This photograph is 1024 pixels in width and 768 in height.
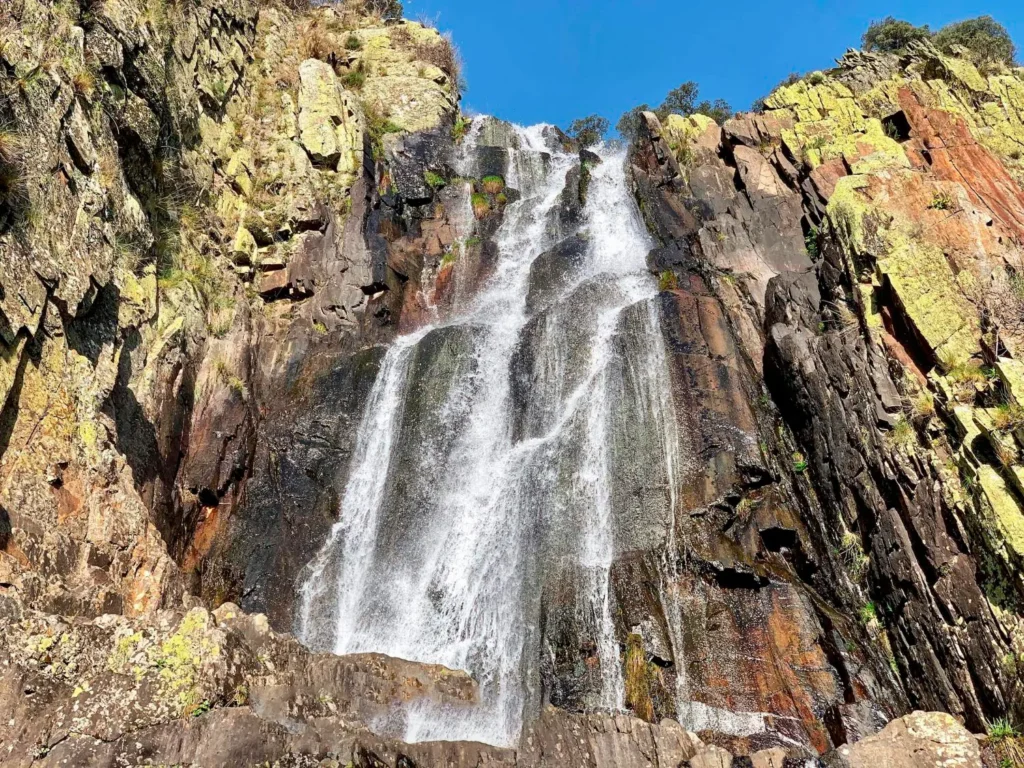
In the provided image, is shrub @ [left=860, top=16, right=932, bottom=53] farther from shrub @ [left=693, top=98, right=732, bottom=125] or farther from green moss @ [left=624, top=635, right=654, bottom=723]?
green moss @ [left=624, top=635, right=654, bottom=723]

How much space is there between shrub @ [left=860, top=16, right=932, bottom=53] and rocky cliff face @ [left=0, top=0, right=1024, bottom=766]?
1461 cm

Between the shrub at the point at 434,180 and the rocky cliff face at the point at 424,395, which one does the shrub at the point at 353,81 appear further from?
the shrub at the point at 434,180

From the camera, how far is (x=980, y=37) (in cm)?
3375

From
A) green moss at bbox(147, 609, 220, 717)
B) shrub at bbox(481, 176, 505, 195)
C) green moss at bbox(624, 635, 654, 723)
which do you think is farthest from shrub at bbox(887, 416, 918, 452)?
shrub at bbox(481, 176, 505, 195)

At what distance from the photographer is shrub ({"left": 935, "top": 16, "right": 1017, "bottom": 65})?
105 feet

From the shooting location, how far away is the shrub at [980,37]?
31964mm

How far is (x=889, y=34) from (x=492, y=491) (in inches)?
1442

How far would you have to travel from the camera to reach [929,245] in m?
15.2

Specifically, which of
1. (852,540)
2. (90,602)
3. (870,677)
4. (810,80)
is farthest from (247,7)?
(870,677)

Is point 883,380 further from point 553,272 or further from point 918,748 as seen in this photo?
point 553,272

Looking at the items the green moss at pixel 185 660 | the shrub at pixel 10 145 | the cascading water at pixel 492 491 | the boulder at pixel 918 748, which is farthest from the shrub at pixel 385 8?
the boulder at pixel 918 748

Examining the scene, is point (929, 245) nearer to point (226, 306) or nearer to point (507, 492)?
point (507, 492)

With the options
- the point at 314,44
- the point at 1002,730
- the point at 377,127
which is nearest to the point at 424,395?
the point at 1002,730

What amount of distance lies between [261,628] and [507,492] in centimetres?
712
